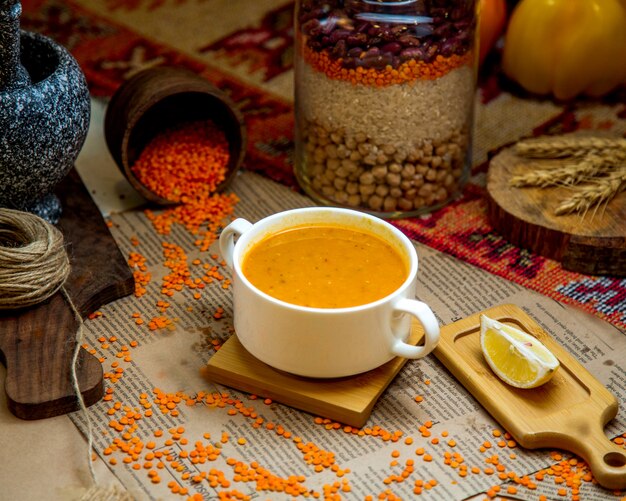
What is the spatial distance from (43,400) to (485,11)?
3.87ft

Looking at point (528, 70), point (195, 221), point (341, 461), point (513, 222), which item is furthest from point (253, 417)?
point (528, 70)

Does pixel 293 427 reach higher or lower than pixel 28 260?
lower

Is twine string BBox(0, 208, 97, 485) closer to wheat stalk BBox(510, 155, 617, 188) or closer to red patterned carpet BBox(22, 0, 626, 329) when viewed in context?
red patterned carpet BBox(22, 0, 626, 329)

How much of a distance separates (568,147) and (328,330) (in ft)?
2.25

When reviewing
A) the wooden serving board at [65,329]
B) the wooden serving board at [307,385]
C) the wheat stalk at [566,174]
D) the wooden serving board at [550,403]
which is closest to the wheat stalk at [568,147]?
the wheat stalk at [566,174]

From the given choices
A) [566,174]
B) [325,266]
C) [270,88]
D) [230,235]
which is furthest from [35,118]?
[566,174]

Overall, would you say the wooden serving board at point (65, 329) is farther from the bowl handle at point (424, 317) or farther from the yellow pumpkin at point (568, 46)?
the yellow pumpkin at point (568, 46)

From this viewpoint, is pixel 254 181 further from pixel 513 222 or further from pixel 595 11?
pixel 595 11

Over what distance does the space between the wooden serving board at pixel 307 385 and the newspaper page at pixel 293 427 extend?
16 millimetres

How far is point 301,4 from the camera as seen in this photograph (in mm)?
1525

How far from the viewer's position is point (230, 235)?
129 centimetres

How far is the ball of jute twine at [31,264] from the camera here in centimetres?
126

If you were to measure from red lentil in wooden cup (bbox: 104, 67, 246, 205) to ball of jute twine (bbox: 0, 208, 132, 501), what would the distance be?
0.23 m

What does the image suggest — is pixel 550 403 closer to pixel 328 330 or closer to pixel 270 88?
pixel 328 330
